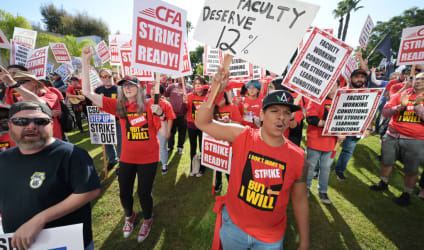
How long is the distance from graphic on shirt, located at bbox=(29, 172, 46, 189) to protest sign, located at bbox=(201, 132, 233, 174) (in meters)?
2.54

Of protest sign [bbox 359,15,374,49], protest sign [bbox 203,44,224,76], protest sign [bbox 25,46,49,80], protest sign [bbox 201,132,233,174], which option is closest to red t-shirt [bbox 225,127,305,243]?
protest sign [bbox 201,132,233,174]

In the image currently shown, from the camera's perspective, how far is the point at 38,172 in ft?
4.85

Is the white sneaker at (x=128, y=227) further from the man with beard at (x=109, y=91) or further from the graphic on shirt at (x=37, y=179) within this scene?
the man with beard at (x=109, y=91)

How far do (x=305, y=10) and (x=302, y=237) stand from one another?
2.13m

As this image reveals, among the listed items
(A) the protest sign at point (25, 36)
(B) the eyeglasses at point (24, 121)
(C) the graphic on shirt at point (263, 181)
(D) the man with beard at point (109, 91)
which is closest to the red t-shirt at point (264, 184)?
(C) the graphic on shirt at point (263, 181)

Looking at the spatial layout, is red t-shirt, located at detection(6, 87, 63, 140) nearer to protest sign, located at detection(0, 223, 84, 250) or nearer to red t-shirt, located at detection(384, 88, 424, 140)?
protest sign, located at detection(0, 223, 84, 250)

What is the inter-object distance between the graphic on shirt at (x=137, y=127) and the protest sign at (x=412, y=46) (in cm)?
593

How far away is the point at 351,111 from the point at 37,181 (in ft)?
14.5

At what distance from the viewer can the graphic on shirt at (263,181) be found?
1687mm

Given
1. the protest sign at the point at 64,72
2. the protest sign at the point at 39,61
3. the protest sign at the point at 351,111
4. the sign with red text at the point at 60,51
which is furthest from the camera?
the protest sign at the point at 64,72

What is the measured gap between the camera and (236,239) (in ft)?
5.85

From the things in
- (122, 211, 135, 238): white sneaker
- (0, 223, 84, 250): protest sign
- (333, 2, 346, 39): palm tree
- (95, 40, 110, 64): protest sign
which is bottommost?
(122, 211, 135, 238): white sneaker

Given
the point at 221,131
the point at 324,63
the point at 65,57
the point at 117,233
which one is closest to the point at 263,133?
the point at 221,131

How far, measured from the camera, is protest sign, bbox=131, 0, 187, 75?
229 cm
